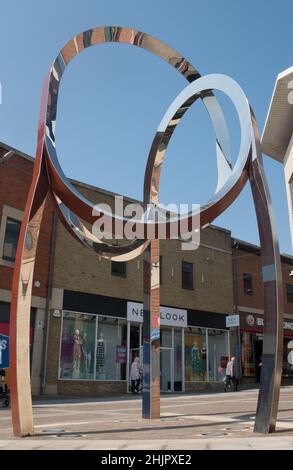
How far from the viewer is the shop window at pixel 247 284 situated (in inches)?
1227

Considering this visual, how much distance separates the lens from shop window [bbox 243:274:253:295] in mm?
31156

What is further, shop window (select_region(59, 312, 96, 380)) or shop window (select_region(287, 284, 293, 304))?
shop window (select_region(287, 284, 293, 304))

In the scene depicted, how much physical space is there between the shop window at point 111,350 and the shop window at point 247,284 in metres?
10.6

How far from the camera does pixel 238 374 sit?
94.4ft

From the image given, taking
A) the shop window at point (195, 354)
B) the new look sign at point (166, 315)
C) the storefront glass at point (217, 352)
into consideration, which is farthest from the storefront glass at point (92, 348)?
the storefront glass at point (217, 352)

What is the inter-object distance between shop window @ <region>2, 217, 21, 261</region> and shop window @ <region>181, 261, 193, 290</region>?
10.6 meters

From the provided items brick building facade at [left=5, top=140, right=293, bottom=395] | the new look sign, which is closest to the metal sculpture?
brick building facade at [left=5, top=140, right=293, bottom=395]

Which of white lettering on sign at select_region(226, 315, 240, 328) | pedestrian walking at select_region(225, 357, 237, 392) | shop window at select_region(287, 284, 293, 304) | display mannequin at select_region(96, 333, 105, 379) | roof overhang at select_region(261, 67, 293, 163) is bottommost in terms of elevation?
pedestrian walking at select_region(225, 357, 237, 392)

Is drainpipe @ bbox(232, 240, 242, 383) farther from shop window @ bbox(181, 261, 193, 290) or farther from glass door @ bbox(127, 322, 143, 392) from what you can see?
glass door @ bbox(127, 322, 143, 392)

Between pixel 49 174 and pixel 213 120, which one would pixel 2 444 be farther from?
pixel 213 120

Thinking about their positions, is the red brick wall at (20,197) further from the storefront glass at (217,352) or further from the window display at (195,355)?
the storefront glass at (217,352)

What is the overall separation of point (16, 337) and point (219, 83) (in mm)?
6148

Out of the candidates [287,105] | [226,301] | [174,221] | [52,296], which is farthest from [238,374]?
[174,221]

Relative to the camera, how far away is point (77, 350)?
21.7 m
